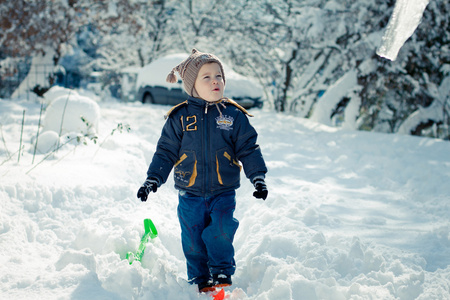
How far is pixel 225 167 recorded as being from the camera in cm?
248

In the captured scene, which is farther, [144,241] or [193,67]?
[144,241]

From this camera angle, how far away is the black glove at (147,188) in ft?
7.39

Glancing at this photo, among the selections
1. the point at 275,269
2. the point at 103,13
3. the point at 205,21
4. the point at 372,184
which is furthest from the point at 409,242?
the point at 205,21

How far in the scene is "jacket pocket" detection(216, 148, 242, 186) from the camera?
2.47m

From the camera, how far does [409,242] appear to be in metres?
3.08

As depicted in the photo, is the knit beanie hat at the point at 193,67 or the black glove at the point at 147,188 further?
the knit beanie hat at the point at 193,67

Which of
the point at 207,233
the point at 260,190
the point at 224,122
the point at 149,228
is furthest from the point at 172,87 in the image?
the point at 260,190

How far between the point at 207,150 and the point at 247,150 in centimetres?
24

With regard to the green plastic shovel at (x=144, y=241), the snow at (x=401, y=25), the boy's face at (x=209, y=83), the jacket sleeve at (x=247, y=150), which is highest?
the snow at (x=401, y=25)

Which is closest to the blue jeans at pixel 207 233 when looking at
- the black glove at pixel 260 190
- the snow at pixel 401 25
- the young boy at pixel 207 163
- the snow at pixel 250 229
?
the young boy at pixel 207 163

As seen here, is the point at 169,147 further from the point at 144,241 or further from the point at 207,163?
the point at 144,241

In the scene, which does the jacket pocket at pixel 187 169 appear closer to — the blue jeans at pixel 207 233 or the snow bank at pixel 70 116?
the blue jeans at pixel 207 233

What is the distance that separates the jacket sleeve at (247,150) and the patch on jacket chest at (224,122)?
0.05 meters

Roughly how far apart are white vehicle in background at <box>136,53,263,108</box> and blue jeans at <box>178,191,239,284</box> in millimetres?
8996
